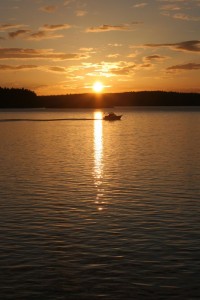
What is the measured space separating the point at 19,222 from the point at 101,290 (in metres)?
12.9

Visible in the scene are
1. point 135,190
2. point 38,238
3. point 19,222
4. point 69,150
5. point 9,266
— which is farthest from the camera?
point 69,150

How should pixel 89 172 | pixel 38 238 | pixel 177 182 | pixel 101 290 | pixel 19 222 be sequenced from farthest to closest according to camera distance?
pixel 89 172 → pixel 177 182 → pixel 19 222 → pixel 38 238 → pixel 101 290

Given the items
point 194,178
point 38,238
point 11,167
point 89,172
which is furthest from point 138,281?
point 11,167

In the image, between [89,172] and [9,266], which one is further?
[89,172]

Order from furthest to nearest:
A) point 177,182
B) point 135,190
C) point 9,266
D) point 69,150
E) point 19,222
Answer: point 69,150 < point 177,182 < point 135,190 < point 19,222 < point 9,266

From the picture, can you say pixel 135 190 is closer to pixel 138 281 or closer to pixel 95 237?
pixel 95 237

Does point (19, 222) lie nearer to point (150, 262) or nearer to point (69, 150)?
point (150, 262)

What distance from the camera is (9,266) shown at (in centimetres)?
2477

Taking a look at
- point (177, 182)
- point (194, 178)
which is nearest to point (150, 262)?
point (177, 182)

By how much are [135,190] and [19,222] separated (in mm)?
15656

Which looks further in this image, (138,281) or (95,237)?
(95,237)

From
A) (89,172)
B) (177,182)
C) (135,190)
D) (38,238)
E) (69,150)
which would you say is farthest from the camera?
(69,150)

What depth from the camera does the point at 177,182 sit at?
169 feet

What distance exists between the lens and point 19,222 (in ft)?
111
